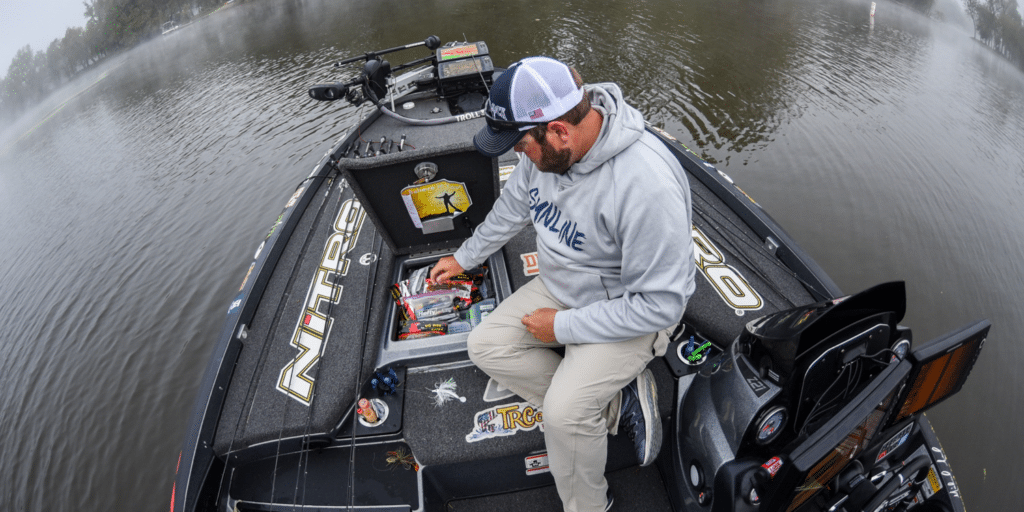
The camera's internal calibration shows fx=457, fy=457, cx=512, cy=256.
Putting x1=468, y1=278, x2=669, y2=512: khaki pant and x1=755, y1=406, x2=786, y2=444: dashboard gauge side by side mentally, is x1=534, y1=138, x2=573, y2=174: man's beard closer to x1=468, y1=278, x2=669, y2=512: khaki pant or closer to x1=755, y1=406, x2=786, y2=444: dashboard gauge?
x1=468, y1=278, x2=669, y2=512: khaki pant

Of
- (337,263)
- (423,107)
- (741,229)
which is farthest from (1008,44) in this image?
(337,263)

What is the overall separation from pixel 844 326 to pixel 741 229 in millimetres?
1783

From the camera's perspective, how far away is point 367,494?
2.14 metres

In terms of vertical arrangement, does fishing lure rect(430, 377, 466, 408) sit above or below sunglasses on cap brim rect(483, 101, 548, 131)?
below

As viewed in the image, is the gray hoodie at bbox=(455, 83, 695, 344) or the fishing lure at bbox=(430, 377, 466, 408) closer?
the gray hoodie at bbox=(455, 83, 695, 344)

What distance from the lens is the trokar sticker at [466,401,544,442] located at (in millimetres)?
2133

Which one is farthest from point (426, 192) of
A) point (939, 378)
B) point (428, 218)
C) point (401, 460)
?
point (939, 378)

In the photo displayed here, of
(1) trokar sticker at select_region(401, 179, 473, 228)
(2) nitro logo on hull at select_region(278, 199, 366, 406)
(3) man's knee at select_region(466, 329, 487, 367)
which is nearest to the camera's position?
(3) man's knee at select_region(466, 329, 487, 367)

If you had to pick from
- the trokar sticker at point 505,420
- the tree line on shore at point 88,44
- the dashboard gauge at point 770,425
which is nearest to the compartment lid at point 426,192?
the trokar sticker at point 505,420

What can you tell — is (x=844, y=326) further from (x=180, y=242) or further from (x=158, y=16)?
(x=158, y=16)

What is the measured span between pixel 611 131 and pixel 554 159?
0.22 meters

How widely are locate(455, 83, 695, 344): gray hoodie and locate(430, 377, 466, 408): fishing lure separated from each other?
78 centimetres

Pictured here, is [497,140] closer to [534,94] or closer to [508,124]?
[508,124]

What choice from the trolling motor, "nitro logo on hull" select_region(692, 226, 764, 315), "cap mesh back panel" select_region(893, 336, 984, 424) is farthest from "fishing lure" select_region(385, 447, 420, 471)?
the trolling motor
